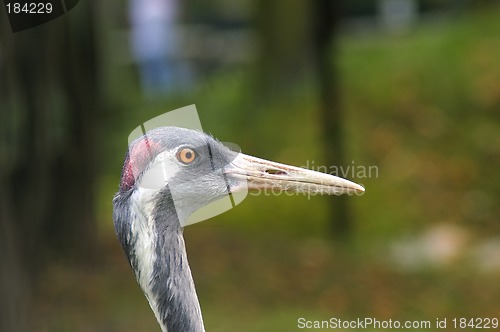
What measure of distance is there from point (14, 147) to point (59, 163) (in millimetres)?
377

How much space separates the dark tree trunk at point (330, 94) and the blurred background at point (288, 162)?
0.01 meters

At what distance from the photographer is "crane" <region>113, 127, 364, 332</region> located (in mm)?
1930

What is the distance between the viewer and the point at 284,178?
6.55ft

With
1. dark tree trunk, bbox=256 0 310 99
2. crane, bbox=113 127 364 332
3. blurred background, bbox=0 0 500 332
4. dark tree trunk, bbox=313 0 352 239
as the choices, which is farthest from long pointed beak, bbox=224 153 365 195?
dark tree trunk, bbox=256 0 310 99

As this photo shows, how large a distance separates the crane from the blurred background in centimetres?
156

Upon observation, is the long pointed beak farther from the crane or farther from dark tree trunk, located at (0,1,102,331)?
dark tree trunk, located at (0,1,102,331)

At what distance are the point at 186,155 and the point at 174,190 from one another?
0.28 ft

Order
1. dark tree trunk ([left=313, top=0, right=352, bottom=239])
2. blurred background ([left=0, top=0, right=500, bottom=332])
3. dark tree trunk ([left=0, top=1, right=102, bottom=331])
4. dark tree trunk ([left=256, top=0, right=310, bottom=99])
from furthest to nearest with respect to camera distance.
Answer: dark tree trunk ([left=256, top=0, right=310, bottom=99])
dark tree trunk ([left=313, top=0, right=352, bottom=239])
blurred background ([left=0, top=0, right=500, bottom=332])
dark tree trunk ([left=0, top=1, right=102, bottom=331])

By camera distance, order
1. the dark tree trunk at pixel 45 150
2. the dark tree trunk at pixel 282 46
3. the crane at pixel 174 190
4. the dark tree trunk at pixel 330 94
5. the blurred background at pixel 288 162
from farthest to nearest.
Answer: the dark tree trunk at pixel 282 46 → the dark tree trunk at pixel 330 94 → the blurred background at pixel 288 162 → the dark tree trunk at pixel 45 150 → the crane at pixel 174 190

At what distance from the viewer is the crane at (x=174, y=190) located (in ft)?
6.33

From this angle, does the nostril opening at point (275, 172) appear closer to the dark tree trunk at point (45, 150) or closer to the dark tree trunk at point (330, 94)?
the dark tree trunk at point (45, 150)

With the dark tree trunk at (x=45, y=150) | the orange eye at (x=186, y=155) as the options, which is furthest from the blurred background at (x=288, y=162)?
the orange eye at (x=186, y=155)

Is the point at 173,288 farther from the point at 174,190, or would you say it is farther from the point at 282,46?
the point at 282,46

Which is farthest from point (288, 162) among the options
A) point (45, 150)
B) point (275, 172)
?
point (275, 172)
